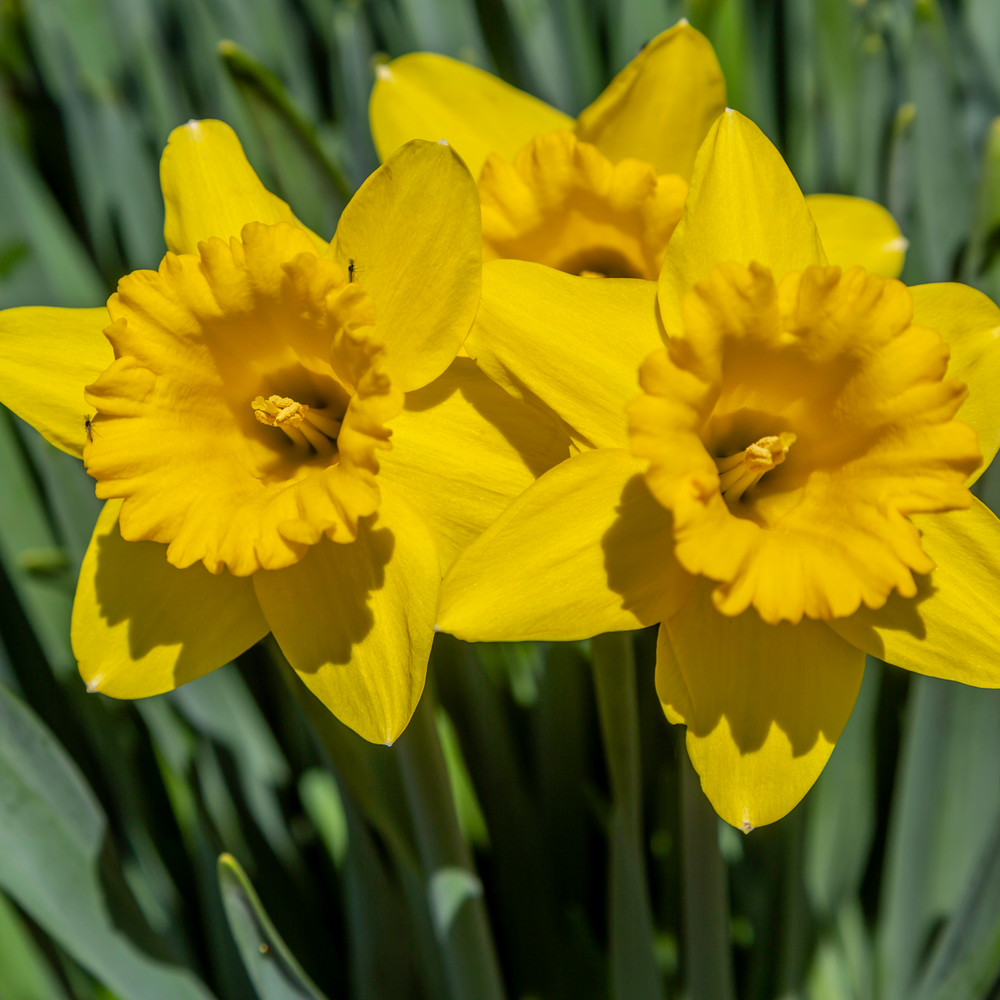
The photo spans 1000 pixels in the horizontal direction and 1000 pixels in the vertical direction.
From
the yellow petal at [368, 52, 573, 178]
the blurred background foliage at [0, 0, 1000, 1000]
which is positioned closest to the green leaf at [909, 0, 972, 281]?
the blurred background foliage at [0, 0, 1000, 1000]

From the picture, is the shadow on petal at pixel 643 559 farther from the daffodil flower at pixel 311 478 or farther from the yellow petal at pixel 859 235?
the yellow petal at pixel 859 235

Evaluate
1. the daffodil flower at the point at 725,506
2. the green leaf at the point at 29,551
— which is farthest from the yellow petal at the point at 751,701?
the green leaf at the point at 29,551

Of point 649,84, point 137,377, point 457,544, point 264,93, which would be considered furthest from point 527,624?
point 264,93

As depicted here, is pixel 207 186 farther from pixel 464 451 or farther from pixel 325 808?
pixel 325 808

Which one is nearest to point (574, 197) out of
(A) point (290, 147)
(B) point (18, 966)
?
(A) point (290, 147)

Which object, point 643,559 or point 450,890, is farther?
point 450,890

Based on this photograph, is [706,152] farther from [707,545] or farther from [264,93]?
[264,93]
